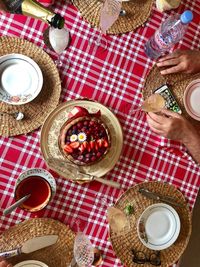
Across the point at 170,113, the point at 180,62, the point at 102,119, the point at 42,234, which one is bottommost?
the point at 42,234

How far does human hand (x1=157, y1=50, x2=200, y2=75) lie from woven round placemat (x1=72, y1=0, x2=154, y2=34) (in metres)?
0.18

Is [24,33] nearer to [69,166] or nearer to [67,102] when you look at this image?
[67,102]

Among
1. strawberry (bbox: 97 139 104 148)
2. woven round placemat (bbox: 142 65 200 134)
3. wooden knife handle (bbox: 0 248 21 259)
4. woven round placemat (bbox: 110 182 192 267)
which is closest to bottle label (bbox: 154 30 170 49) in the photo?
woven round placemat (bbox: 142 65 200 134)

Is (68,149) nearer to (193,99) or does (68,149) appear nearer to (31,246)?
(31,246)

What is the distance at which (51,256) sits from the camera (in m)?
1.50

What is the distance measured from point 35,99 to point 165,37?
1.83ft

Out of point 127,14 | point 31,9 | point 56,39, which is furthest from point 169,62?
point 31,9

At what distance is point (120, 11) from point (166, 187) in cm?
73

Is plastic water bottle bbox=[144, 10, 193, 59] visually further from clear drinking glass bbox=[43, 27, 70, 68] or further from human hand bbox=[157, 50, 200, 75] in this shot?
clear drinking glass bbox=[43, 27, 70, 68]

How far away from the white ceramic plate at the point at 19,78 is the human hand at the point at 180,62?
504mm

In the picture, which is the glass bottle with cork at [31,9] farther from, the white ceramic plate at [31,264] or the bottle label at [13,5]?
the white ceramic plate at [31,264]

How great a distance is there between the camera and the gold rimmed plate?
5.01ft

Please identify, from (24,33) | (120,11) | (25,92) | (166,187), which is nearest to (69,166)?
(25,92)

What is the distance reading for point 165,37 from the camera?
157 centimetres
